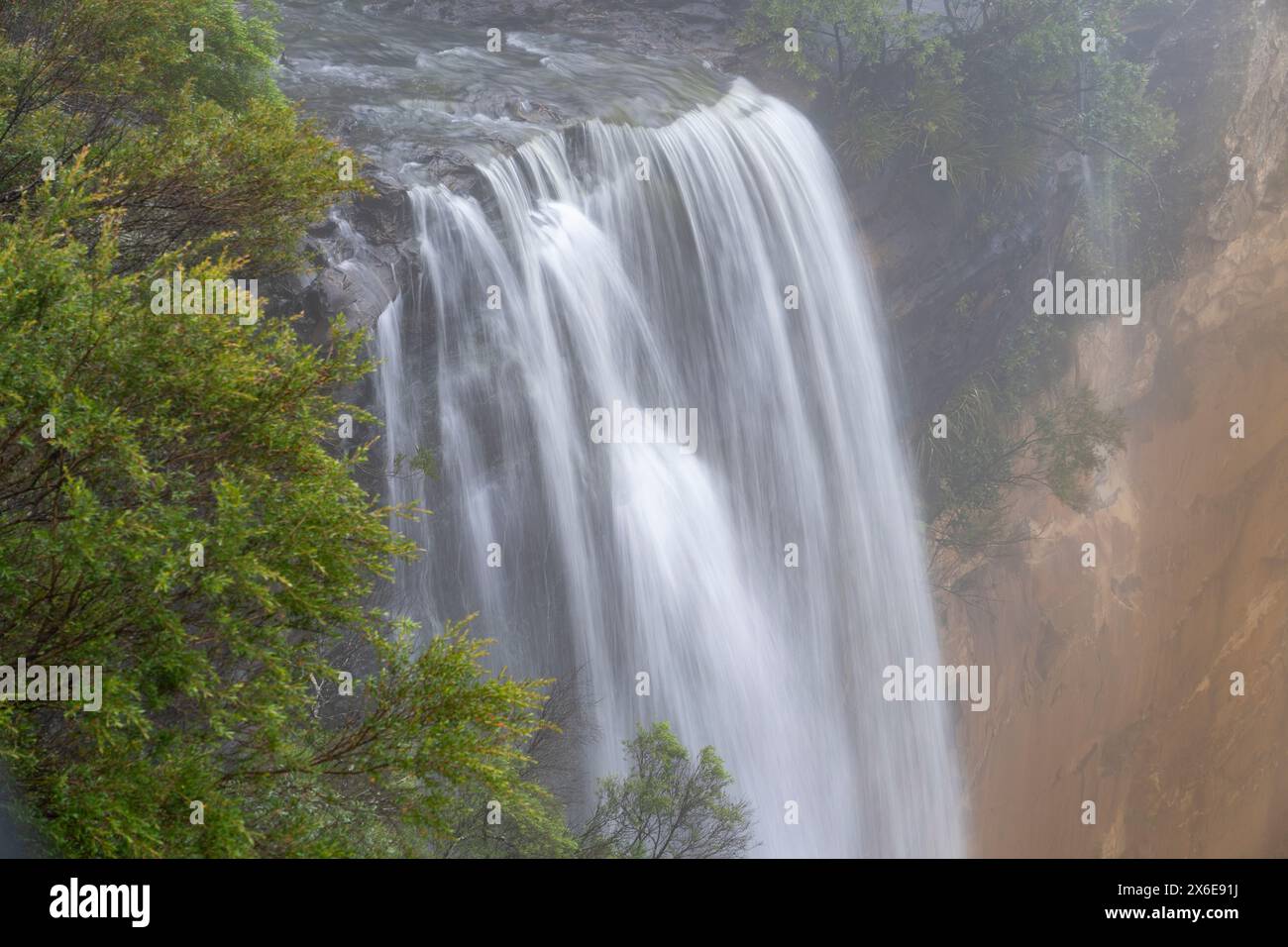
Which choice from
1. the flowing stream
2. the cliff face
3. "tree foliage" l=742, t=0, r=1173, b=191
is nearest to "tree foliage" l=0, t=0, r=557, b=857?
the flowing stream

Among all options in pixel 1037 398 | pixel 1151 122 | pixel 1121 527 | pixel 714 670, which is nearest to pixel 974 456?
pixel 1037 398

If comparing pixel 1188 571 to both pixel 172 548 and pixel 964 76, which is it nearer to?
pixel 964 76

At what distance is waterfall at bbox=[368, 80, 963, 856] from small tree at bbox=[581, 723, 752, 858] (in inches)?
79.0

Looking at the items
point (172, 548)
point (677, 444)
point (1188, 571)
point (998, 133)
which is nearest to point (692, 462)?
point (677, 444)

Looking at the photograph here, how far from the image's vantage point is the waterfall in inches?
603

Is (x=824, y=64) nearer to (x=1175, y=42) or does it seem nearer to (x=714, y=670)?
(x=1175, y=42)

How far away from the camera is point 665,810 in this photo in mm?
14102

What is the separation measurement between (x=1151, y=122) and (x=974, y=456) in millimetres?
9026

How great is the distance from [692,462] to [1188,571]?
55.1 feet

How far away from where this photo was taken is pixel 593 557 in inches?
652

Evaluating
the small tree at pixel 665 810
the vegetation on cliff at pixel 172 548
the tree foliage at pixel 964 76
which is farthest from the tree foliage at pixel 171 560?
the tree foliage at pixel 964 76

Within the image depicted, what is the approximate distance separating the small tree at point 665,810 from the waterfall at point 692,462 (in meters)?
2.01

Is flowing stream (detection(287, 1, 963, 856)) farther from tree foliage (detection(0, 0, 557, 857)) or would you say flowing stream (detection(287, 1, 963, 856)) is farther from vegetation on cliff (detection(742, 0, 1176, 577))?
tree foliage (detection(0, 0, 557, 857))

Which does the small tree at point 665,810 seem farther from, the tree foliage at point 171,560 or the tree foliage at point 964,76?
the tree foliage at point 964,76
